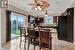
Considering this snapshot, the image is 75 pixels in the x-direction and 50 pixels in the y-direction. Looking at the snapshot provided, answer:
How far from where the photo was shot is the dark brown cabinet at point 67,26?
291 inches

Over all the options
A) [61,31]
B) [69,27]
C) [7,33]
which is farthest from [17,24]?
[69,27]

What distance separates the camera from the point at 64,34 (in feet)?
27.2

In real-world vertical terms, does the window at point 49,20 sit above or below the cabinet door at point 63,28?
above

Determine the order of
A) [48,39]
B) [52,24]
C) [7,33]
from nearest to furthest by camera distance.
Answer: [48,39]
[7,33]
[52,24]

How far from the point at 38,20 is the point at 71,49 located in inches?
390

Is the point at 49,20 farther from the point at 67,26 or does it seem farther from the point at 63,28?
the point at 67,26

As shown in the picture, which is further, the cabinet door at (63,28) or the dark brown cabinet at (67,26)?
the cabinet door at (63,28)

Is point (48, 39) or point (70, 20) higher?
point (70, 20)

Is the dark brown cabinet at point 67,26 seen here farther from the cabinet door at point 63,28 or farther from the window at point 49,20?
the window at point 49,20

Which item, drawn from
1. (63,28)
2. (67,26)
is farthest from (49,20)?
(67,26)

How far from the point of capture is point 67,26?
314 inches

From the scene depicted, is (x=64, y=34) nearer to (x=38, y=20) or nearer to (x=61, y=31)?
(x=61, y=31)

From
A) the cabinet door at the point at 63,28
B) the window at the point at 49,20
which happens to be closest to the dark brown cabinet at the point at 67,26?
the cabinet door at the point at 63,28

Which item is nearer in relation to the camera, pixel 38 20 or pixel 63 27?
pixel 63 27
